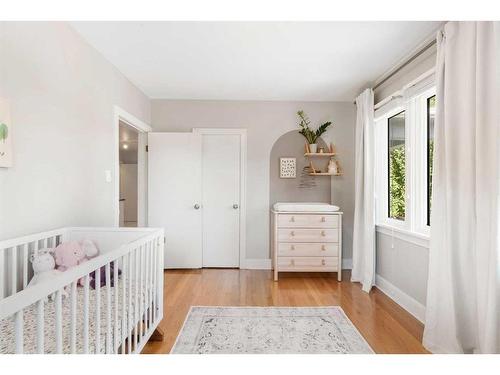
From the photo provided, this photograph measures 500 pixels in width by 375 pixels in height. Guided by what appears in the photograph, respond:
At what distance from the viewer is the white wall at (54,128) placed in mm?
1611

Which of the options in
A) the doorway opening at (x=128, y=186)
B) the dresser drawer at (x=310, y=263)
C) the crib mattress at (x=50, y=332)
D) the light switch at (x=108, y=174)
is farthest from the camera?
the doorway opening at (x=128, y=186)

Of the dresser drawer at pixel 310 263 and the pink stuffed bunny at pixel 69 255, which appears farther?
the dresser drawer at pixel 310 263

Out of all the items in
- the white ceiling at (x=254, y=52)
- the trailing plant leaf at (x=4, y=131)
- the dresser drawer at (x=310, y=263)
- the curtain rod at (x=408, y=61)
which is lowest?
the dresser drawer at (x=310, y=263)

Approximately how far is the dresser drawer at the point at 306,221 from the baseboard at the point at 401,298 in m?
0.78

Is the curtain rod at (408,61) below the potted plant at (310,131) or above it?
above

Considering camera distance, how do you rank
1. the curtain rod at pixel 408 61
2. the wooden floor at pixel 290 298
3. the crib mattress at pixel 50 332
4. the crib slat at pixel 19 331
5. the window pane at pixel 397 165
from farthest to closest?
1. the window pane at pixel 397 165
2. the curtain rod at pixel 408 61
3. the wooden floor at pixel 290 298
4. the crib mattress at pixel 50 332
5. the crib slat at pixel 19 331

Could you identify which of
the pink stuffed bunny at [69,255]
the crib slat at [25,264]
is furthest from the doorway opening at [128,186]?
the crib slat at [25,264]

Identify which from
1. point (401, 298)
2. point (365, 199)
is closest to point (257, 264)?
point (365, 199)

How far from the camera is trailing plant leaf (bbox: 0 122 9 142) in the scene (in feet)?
4.95

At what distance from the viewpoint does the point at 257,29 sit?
2.11m

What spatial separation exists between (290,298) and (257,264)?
3.62ft

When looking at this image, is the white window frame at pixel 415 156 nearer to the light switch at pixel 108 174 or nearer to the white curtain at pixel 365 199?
the white curtain at pixel 365 199

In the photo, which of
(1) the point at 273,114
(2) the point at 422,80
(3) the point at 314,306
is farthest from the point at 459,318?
(1) the point at 273,114

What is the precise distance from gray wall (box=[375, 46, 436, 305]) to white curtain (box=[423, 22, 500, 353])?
47 centimetres
